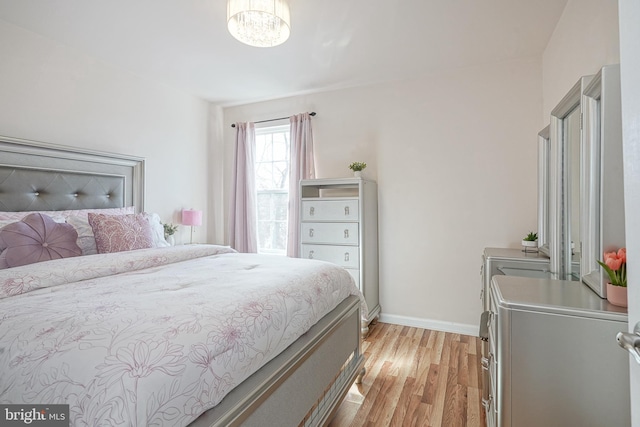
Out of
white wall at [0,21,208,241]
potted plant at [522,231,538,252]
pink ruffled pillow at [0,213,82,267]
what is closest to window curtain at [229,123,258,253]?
white wall at [0,21,208,241]

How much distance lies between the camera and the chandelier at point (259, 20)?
1.82m

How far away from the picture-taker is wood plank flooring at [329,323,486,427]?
181 centimetres

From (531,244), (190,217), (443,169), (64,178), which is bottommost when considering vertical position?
(531,244)

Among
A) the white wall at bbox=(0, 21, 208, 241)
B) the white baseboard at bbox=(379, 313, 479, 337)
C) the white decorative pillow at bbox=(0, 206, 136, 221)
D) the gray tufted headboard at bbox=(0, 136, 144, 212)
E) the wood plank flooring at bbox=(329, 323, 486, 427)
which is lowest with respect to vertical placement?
the wood plank flooring at bbox=(329, 323, 486, 427)

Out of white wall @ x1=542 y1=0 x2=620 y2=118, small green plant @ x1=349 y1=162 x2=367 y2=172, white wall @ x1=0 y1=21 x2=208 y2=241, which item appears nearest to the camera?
white wall @ x1=542 y1=0 x2=620 y2=118

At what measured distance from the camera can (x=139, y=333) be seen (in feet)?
2.97

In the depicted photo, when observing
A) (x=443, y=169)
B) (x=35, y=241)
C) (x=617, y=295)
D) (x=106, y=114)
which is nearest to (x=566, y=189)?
(x=617, y=295)

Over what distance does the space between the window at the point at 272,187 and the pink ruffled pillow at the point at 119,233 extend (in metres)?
1.79

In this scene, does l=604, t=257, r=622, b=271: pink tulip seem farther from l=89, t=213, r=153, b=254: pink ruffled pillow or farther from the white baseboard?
l=89, t=213, r=153, b=254: pink ruffled pillow

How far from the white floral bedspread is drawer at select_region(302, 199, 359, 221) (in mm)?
1427

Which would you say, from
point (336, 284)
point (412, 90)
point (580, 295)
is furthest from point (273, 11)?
point (580, 295)

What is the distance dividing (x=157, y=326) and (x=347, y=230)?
2.24 m

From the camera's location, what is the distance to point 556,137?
174 cm

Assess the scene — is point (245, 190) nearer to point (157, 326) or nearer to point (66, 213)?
point (66, 213)
